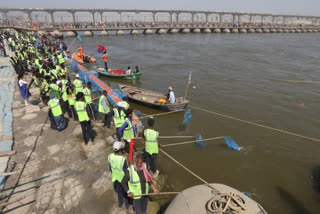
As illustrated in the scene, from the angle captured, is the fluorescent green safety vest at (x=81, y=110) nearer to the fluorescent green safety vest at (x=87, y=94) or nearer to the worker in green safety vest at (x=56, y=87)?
the fluorescent green safety vest at (x=87, y=94)

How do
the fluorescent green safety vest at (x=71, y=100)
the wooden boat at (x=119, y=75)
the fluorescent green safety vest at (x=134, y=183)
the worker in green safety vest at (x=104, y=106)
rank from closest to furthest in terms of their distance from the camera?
the fluorescent green safety vest at (x=134, y=183), the worker in green safety vest at (x=104, y=106), the fluorescent green safety vest at (x=71, y=100), the wooden boat at (x=119, y=75)

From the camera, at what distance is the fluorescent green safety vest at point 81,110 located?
694 cm

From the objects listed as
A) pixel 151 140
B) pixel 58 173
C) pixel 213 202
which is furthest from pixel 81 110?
pixel 213 202

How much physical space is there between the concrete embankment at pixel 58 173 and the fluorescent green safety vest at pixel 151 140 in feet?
5.44

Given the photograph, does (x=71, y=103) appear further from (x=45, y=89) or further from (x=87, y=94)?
(x=45, y=89)

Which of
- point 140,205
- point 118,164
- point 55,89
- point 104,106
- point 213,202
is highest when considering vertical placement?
point 55,89

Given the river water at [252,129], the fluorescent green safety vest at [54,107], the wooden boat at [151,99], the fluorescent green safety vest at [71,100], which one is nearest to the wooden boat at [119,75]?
the river water at [252,129]

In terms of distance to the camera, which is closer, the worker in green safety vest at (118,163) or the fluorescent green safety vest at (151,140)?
the worker in green safety vest at (118,163)

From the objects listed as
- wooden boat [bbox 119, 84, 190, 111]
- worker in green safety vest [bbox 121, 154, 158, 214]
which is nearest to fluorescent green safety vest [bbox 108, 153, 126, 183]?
worker in green safety vest [bbox 121, 154, 158, 214]

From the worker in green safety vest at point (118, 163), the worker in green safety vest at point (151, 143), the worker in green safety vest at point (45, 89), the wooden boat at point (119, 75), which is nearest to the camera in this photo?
the worker in green safety vest at point (118, 163)

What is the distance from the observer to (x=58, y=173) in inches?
253

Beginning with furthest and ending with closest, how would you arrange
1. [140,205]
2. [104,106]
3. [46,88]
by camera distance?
[46,88], [104,106], [140,205]

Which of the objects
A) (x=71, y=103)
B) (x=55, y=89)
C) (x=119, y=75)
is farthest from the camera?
(x=119, y=75)

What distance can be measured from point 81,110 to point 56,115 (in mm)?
2213
